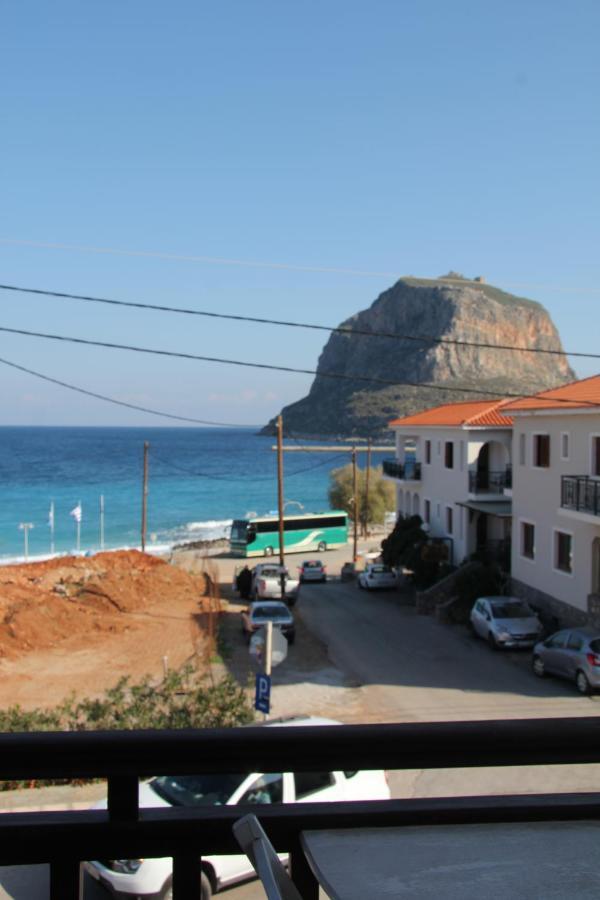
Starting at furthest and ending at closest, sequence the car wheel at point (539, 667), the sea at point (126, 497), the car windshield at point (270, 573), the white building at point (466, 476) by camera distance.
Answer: the sea at point (126, 497), the car windshield at point (270, 573), the white building at point (466, 476), the car wheel at point (539, 667)

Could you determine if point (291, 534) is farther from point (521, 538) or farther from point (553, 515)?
point (553, 515)

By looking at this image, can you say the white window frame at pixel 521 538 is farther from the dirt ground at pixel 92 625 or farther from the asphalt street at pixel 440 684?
the dirt ground at pixel 92 625

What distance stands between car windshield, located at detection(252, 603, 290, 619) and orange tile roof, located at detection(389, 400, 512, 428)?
10.5 m

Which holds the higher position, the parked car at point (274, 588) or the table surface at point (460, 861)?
the table surface at point (460, 861)

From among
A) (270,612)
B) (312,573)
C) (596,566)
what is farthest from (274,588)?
(596,566)

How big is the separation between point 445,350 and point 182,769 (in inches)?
7014

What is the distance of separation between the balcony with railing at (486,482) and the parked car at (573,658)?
1189 centimetres

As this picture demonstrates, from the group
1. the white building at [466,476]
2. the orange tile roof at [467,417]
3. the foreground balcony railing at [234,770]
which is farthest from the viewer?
the orange tile roof at [467,417]

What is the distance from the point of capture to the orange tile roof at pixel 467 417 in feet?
104

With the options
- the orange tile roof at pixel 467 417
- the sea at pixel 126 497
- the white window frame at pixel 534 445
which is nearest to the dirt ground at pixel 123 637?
the white window frame at pixel 534 445

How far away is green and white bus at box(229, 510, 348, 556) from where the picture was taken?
186 ft

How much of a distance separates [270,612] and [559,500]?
8960mm

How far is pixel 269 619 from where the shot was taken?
2502cm

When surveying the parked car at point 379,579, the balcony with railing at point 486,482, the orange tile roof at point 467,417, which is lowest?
the parked car at point 379,579
